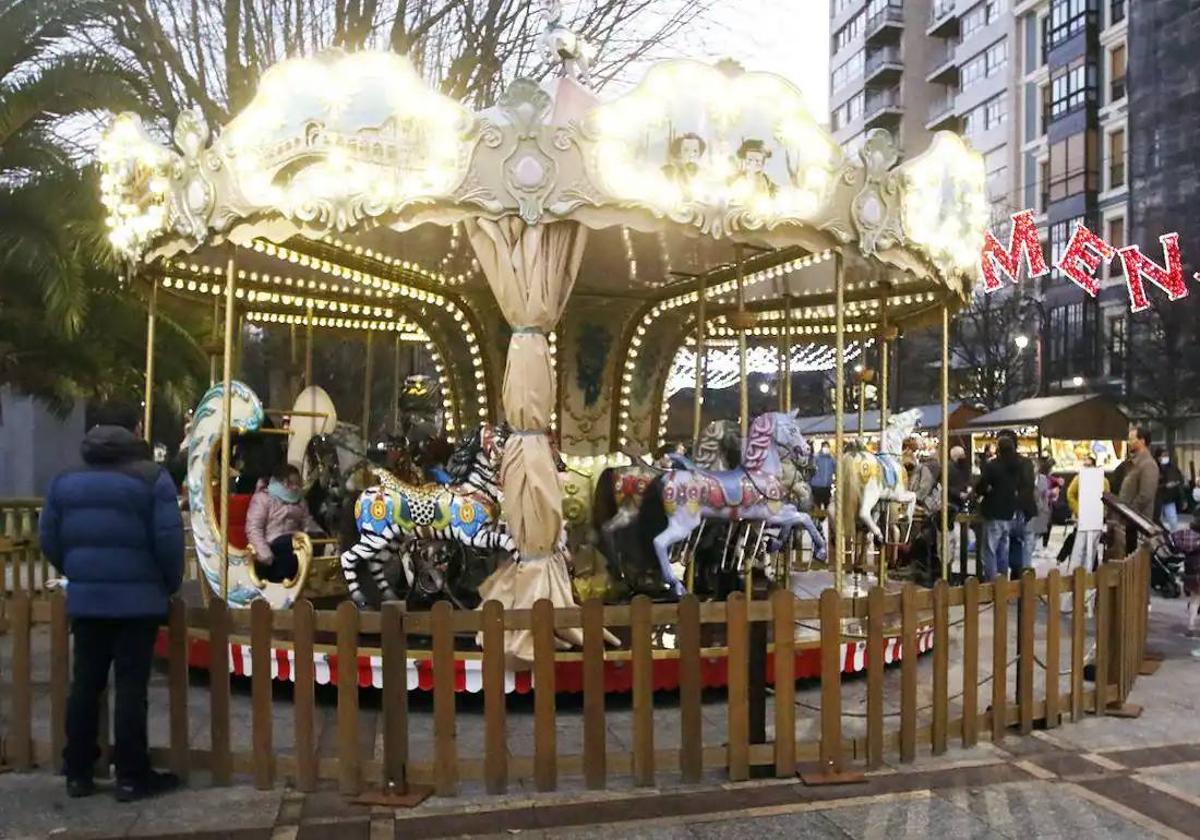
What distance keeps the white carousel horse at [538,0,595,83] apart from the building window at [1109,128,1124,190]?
37292 mm

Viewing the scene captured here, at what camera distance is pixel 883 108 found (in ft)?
213

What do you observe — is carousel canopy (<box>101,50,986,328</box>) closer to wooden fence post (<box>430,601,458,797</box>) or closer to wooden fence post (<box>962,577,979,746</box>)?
wooden fence post (<box>962,577,979,746</box>)

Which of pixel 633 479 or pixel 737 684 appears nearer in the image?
pixel 737 684

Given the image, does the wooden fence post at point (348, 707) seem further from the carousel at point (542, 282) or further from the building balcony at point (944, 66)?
the building balcony at point (944, 66)

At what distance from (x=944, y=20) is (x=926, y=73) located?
159 inches

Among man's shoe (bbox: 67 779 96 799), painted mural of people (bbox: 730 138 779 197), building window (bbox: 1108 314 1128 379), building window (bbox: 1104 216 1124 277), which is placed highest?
building window (bbox: 1104 216 1124 277)

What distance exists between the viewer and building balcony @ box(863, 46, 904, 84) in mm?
63656

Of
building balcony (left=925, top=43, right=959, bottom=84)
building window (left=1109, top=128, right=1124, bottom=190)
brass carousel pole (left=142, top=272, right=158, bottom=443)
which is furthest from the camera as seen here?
building balcony (left=925, top=43, right=959, bottom=84)

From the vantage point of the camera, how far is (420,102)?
6473 mm

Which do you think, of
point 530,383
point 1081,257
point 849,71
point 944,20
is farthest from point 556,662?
point 849,71

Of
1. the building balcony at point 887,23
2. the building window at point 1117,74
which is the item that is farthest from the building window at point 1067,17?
the building balcony at point 887,23

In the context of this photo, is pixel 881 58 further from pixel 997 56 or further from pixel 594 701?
pixel 594 701

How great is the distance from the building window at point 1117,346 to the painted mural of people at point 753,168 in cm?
2973

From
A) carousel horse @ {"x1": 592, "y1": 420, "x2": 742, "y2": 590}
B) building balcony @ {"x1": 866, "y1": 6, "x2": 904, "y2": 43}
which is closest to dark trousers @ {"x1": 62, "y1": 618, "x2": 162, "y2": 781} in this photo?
carousel horse @ {"x1": 592, "y1": 420, "x2": 742, "y2": 590}
